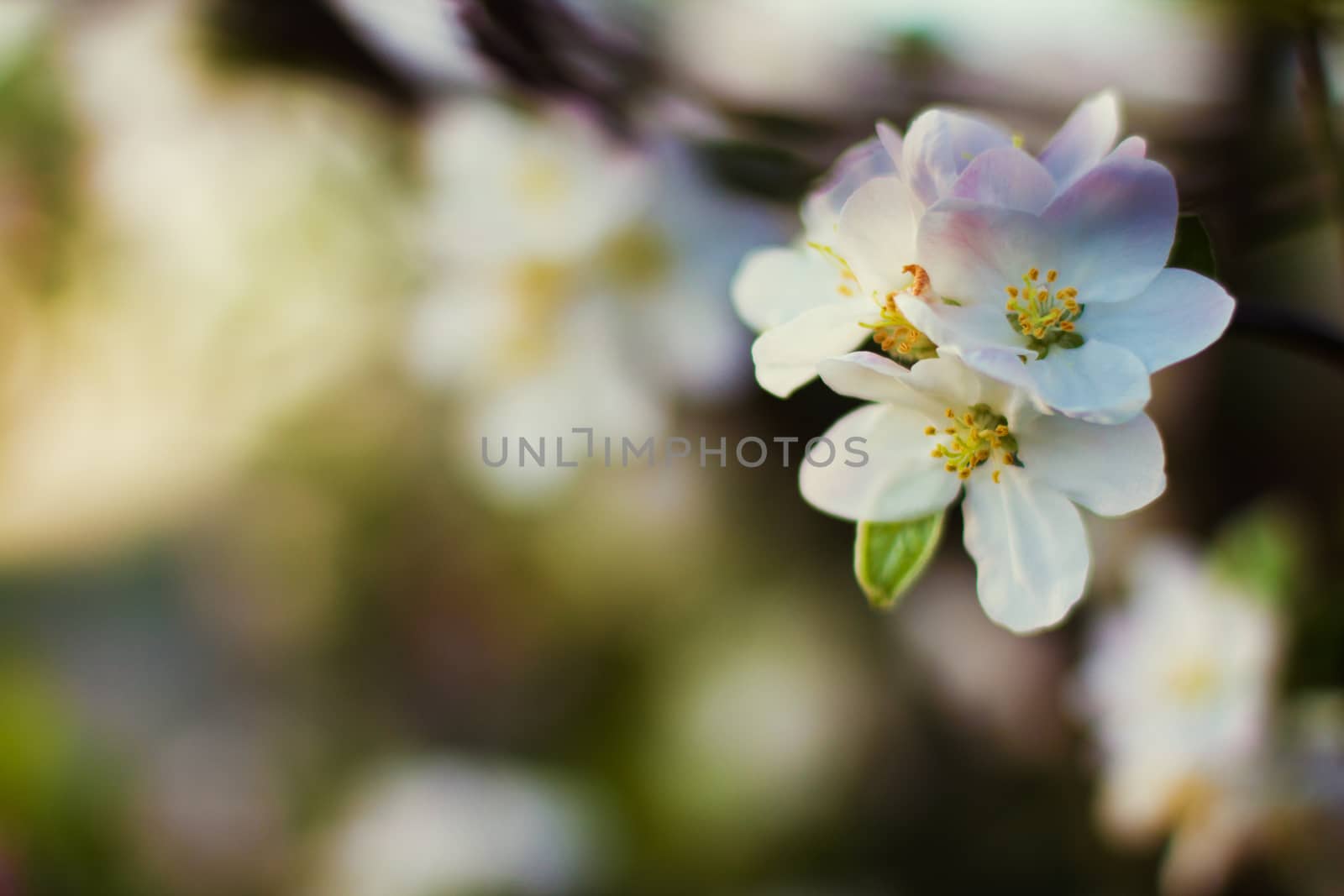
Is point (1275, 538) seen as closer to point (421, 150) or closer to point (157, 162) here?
point (421, 150)

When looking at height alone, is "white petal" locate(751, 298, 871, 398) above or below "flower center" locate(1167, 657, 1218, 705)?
above

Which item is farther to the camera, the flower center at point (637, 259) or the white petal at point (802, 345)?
the flower center at point (637, 259)

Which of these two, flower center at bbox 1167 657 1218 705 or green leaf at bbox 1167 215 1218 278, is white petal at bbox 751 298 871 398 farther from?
flower center at bbox 1167 657 1218 705

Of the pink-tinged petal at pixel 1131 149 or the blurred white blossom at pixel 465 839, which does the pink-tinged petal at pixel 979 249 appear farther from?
the blurred white blossom at pixel 465 839

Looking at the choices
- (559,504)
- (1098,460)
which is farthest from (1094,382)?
(559,504)

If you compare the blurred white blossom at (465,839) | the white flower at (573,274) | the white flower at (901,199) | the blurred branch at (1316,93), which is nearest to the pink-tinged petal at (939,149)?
the white flower at (901,199)

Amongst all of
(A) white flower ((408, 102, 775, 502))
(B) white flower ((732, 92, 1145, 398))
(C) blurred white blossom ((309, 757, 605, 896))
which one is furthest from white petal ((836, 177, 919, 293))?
(C) blurred white blossom ((309, 757, 605, 896))

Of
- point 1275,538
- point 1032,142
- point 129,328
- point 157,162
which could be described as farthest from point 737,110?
point 129,328

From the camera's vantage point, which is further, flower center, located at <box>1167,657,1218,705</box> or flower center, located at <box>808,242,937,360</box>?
flower center, located at <box>1167,657,1218,705</box>
